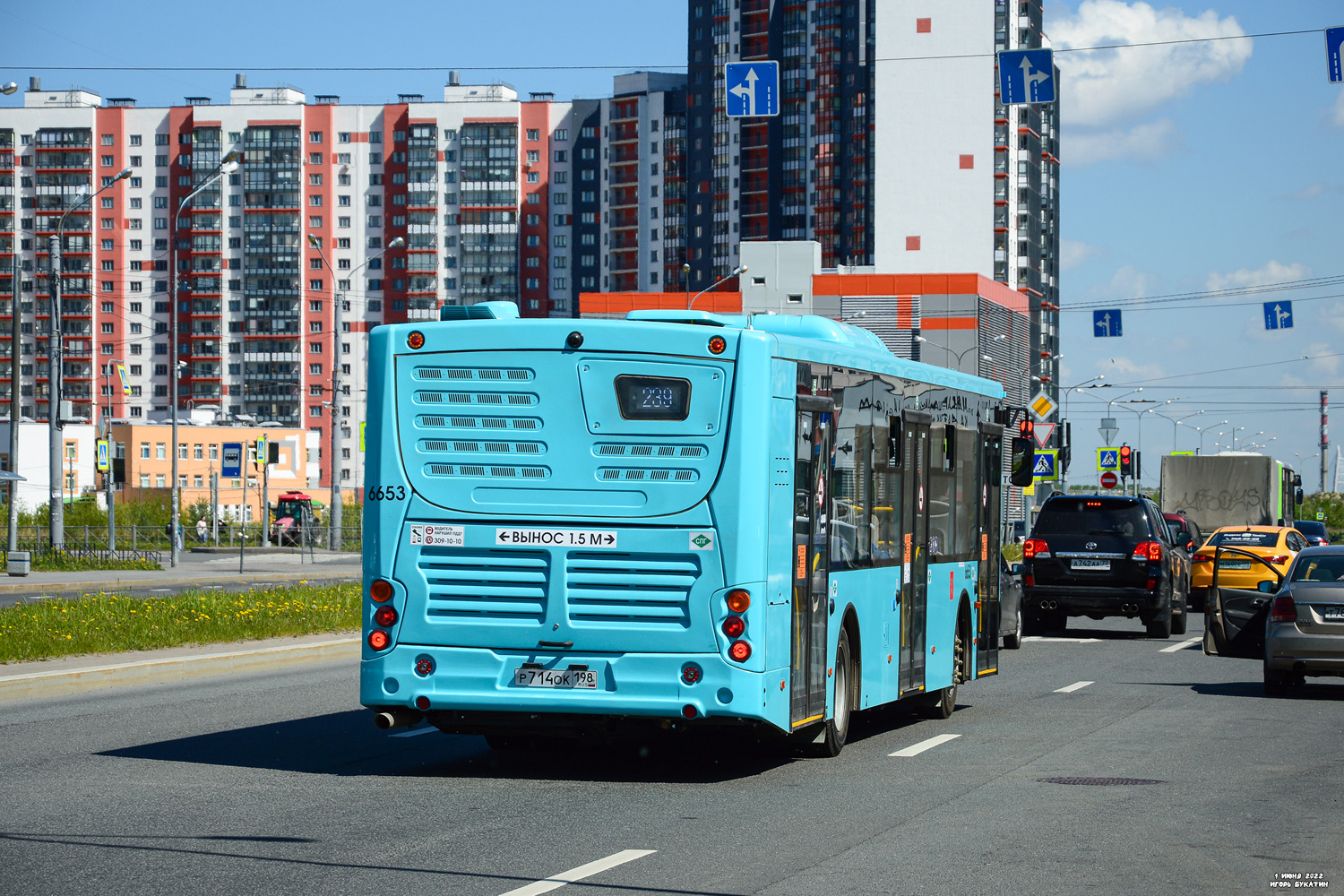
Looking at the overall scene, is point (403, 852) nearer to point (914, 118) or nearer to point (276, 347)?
point (914, 118)

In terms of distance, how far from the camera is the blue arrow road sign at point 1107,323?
6681 centimetres

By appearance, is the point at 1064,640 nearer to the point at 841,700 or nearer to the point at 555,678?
the point at 841,700

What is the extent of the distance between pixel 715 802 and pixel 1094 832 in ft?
6.98

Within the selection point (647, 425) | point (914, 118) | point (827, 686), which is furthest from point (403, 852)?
point (914, 118)

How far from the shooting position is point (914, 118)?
124m

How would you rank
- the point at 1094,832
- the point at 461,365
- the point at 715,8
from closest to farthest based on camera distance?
the point at 1094,832, the point at 461,365, the point at 715,8

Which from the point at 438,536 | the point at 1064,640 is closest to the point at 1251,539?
the point at 1064,640

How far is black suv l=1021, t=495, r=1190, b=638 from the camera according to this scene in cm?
2661

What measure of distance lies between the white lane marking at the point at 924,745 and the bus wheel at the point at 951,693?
1374mm

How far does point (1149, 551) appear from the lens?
26609mm

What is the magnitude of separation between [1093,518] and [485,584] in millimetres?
18052

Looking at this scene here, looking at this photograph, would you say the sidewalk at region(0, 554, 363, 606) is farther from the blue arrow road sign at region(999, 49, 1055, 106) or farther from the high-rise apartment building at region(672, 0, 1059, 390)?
the high-rise apartment building at region(672, 0, 1059, 390)

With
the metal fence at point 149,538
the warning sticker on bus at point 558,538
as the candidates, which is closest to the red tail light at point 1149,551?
the warning sticker on bus at point 558,538

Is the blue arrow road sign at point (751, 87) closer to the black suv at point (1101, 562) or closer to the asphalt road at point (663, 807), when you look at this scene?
the black suv at point (1101, 562)
